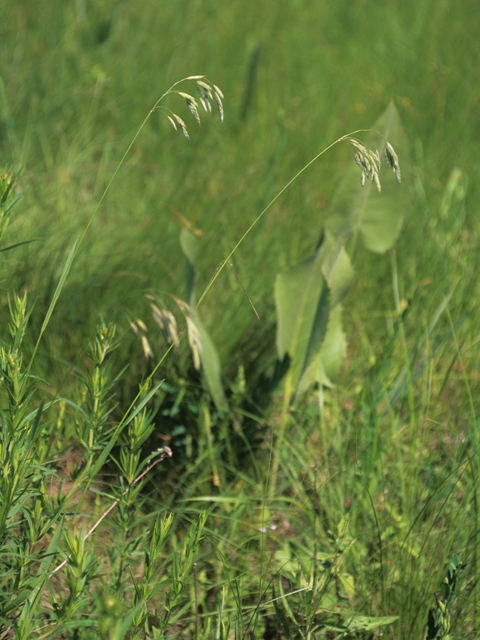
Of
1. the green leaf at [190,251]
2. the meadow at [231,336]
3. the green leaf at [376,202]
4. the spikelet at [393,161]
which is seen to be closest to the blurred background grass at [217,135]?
the meadow at [231,336]

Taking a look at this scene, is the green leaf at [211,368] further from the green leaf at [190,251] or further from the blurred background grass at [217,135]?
the blurred background grass at [217,135]

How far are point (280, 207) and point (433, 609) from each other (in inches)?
58.4

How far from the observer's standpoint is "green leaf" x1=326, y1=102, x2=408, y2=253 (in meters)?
1.37

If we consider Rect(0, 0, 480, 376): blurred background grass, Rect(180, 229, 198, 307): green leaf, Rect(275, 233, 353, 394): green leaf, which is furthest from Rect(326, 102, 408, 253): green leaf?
Rect(180, 229, 198, 307): green leaf

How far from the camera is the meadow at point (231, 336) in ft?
2.43

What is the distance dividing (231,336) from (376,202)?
51 cm

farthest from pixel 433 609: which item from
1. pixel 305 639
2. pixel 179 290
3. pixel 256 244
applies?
pixel 256 244

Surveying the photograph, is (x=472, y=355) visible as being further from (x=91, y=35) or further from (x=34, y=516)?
(x=91, y=35)

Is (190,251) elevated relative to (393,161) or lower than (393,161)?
lower

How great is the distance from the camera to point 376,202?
1.41m

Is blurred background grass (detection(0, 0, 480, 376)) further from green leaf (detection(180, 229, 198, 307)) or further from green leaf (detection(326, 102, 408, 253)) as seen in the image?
green leaf (detection(326, 102, 408, 253))

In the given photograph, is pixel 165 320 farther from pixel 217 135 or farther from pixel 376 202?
pixel 217 135

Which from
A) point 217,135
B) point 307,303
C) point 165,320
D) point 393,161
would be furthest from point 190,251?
point 217,135

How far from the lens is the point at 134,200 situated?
201cm
